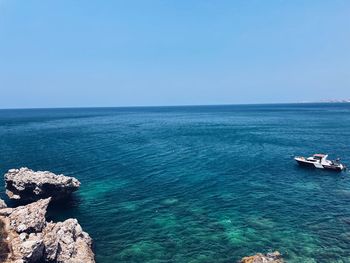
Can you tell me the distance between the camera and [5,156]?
80000 mm

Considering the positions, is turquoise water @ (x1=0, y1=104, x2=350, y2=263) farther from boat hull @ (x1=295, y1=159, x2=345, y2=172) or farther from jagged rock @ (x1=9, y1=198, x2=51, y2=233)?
jagged rock @ (x1=9, y1=198, x2=51, y2=233)

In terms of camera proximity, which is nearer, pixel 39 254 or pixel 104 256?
pixel 39 254

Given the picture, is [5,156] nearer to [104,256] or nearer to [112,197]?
[112,197]

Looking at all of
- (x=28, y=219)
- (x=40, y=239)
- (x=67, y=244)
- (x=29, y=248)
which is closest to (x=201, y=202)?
(x=67, y=244)

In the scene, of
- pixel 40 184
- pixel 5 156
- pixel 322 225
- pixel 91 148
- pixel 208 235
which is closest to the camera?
pixel 208 235

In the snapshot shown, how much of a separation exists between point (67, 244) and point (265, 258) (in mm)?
20543

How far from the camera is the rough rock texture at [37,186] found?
44.8 meters

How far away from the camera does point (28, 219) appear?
30125mm

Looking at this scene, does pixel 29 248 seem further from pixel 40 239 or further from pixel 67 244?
pixel 67 244

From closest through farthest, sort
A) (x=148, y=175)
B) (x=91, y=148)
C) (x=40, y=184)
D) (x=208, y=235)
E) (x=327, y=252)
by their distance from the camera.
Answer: (x=327, y=252) < (x=208, y=235) < (x=40, y=184) < (x=148, y=175) < (x=91, y=148)

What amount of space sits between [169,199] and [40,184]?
20333 mm

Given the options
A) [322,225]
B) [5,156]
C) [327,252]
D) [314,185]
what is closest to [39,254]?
[327,252]

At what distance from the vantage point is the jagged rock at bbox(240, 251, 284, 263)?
95.4ft

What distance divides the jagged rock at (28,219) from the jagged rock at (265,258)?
71.1ft
